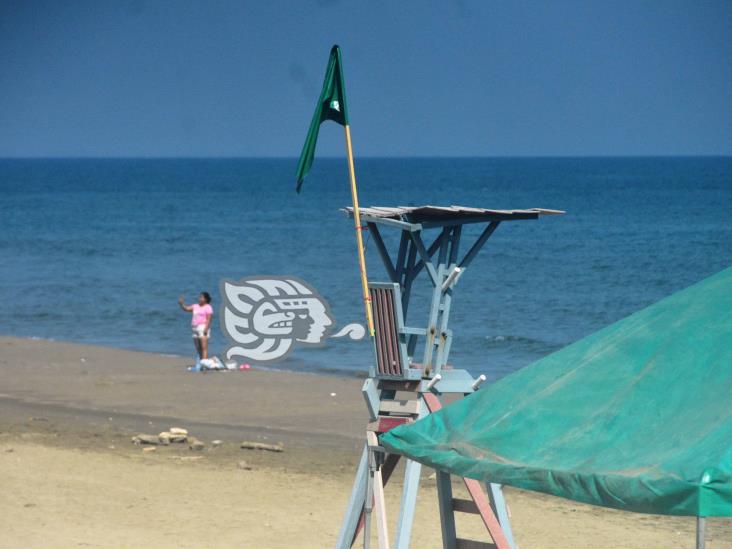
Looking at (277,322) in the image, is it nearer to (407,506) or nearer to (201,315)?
(407,506)

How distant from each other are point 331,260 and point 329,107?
153 ft

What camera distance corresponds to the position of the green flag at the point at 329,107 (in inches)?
294

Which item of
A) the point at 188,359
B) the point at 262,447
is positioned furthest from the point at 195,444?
the point at 188,359

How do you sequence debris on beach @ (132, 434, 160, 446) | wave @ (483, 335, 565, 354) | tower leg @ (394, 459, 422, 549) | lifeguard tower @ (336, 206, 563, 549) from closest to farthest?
tower leg @ (394, 459, 422, 549)
lifeguard tower @ (336, 206, 563, 549)
debris on beach @ (132, 434, 160, 446)
wave @ (483, 335, 565, 354)

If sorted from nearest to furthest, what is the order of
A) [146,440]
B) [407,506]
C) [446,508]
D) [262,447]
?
[407,506] → [446,508] → [262,447] → [146,440]

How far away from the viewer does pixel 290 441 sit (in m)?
14.6

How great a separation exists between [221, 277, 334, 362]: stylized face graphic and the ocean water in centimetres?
1277

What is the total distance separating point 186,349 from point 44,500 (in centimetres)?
1373

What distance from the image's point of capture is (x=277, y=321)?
7836 millimetres

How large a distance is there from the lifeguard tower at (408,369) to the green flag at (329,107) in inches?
20.8

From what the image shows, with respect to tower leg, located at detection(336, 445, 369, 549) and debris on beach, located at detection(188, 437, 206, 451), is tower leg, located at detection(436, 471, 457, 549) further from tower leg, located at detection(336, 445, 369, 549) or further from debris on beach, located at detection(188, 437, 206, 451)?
debris on beach, located at detection(188, 437, 206, 451)

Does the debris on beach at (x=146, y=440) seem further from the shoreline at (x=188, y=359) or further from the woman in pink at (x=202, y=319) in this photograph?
the shoreline at (x=188, y=359)

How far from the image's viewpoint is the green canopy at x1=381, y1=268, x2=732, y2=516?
15.1ft

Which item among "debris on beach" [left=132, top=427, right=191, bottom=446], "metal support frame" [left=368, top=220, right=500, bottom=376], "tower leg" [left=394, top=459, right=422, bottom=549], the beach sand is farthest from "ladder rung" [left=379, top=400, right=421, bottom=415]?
"debris on beach" [left=132, top=427, right=191, bottom=446]
